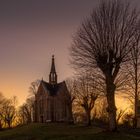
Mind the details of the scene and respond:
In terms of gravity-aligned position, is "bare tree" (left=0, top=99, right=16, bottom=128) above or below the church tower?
below

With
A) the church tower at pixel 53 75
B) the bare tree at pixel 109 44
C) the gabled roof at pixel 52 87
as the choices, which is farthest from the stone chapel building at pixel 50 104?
the bare tree at pixel 109 44

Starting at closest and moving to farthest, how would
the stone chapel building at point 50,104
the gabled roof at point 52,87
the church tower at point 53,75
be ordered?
the stone chapel building at point 50,104
the gabled roof at point 52,87
the church tower at point 53,75

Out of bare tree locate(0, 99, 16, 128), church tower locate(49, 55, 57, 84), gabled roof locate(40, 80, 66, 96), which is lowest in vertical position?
bare tree locate(0, 99, 16, 128)

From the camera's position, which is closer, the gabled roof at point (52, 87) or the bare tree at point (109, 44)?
the bare tree at point (109, 44)

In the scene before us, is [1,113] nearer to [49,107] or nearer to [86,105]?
[49,107]

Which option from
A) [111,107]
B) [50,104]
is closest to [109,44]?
[111,107]

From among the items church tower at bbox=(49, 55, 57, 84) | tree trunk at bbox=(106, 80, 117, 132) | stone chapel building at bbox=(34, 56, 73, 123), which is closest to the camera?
tree trunk at bbox=(106, 80, 117, 132)

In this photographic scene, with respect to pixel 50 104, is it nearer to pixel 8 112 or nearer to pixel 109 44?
pixel 8 112

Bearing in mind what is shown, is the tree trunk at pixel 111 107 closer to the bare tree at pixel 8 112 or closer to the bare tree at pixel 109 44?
the bare tree at pixel 109 44

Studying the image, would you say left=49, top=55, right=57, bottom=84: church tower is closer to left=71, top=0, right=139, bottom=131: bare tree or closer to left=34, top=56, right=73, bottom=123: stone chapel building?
left=34, top=56, right=73, bottom=123: stone chapel building

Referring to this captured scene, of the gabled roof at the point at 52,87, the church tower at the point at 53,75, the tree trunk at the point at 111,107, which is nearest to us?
the tree trunk at the point at 111,107

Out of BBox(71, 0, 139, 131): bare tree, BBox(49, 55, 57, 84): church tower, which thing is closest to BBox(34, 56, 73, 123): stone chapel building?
BBox(49, 55, 57, 84): church tower

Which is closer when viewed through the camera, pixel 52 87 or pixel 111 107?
pixel 111 107

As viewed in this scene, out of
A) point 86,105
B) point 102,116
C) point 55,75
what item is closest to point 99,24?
point 86,105
